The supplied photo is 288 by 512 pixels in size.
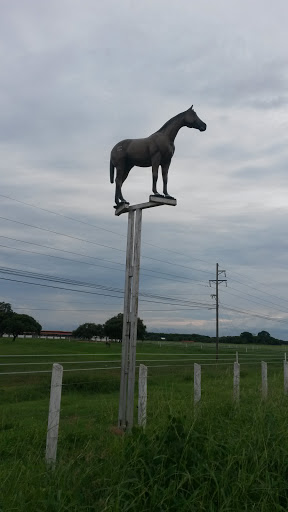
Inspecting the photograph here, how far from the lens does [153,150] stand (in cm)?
752

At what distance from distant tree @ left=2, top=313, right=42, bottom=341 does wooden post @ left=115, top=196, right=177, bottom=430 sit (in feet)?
244

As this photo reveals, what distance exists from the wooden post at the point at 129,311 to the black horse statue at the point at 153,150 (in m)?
0.29

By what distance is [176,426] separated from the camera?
467 cm

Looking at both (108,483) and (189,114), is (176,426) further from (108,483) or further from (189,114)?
(189,114)

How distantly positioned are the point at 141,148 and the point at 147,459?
4.85m

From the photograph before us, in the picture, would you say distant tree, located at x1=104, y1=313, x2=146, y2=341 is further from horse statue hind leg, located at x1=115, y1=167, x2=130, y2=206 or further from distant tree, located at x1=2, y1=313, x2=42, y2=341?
horse statue hind leg, located at x1=115, y1=167, x2=130, y2=206

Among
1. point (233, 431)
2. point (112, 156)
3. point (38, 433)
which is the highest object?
point (112, 156)

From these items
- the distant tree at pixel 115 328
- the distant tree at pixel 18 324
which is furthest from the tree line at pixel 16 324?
the distant tree at pixel 115 328

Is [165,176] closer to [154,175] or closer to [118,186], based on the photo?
[154,175]

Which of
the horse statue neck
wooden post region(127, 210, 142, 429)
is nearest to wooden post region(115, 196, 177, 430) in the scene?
wooden post region(127, 210, 142, 429)

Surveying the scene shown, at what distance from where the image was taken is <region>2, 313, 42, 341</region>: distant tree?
78688 millimetres

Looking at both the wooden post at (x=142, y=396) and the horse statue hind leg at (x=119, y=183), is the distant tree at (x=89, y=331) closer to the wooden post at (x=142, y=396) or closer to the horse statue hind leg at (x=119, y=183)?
the horse statue hind leg at (x=119, y=183)

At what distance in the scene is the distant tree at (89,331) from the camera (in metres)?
95.7

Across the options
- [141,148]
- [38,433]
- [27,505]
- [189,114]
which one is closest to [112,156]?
[141,148]
